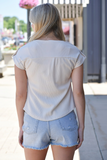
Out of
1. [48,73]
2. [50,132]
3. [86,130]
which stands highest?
[48,73]

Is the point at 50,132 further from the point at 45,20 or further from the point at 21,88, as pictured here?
the point at 45,20

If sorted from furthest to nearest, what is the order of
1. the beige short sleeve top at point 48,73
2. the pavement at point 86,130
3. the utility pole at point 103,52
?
the utility pole at point 103,52 < the pavement at point 86,130 < the beige short sleeve top at point 48,73

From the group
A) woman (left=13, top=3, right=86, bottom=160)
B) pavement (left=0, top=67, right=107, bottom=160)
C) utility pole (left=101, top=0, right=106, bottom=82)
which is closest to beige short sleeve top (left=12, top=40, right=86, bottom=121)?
woman (left=13, top=3, right=86, bottom=160)

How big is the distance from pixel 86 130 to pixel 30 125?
3.11 meters

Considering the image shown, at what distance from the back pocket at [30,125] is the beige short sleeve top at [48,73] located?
0.09 ft

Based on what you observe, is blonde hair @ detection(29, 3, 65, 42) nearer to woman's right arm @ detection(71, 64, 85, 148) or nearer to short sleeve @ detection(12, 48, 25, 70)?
short sleeve @ detection(12, 48, 25, 70)

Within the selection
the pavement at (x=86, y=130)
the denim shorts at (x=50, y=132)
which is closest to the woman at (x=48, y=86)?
the denim shorts at (x=50, y=132)

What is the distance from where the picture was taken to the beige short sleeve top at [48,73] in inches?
68.1

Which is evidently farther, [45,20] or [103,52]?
[103,52]

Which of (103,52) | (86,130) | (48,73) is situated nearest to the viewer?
(48,73)

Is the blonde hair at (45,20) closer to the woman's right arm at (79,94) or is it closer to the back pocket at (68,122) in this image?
the woman's right arm at (79,94)

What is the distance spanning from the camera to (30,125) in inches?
68.9

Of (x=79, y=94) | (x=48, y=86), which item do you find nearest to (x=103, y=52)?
(x=79, y=94)

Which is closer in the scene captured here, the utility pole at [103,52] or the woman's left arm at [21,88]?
the woman's left arm at [21,88]
